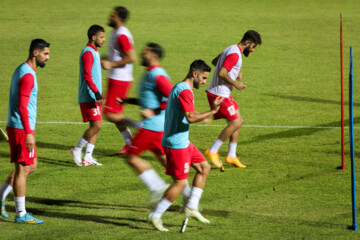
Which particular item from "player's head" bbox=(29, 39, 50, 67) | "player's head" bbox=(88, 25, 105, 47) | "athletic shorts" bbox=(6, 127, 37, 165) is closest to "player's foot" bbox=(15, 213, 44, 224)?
"athletic shorts" bbox=(6, 127, 37, 165)

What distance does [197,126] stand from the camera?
13.5 meters

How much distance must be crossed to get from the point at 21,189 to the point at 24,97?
3.64 feet

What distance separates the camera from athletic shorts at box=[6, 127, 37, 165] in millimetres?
7124

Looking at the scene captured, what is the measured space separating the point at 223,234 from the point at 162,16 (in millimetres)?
21671

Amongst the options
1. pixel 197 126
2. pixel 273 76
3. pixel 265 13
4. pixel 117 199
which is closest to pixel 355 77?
pixel 273 76

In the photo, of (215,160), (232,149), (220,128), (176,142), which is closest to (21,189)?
(176,142)

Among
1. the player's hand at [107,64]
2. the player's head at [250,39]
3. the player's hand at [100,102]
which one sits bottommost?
the player's hand at [100,102]

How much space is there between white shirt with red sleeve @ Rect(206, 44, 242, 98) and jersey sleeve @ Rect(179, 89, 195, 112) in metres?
2.79

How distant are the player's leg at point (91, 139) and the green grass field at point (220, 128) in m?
0.24

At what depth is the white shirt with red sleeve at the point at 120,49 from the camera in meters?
9.74

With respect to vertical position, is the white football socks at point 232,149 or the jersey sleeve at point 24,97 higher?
the jersey sleeve at point 24,97

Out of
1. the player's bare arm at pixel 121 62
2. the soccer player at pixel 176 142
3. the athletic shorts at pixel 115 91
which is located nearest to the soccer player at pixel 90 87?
the athletic shorts at pixel 115 91

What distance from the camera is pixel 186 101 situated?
6.83 metres

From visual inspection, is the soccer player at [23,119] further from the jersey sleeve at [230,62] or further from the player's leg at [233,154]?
the player's leg at [233,154]
